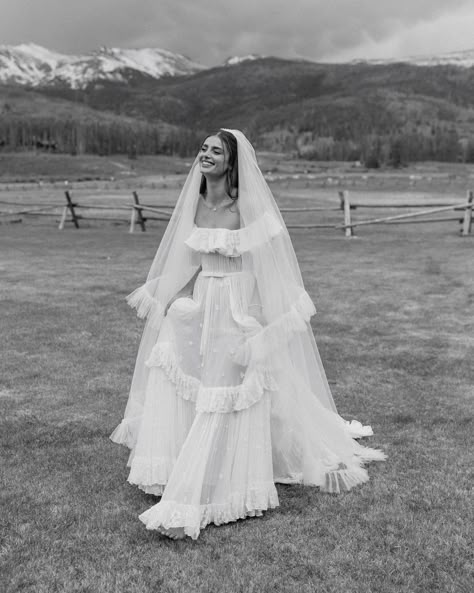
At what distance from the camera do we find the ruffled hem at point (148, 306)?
4355mm

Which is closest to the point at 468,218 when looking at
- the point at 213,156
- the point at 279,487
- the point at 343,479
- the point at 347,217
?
the point at 347,217

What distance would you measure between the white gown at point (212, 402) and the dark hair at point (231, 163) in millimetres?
295

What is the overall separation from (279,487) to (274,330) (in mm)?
1089

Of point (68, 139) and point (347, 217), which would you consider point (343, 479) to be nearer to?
point (347, 217)

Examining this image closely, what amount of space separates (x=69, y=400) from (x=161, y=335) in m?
2.36

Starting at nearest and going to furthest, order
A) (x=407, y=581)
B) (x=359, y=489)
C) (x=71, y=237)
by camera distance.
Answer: (x=407, y=581), (x=359, y=489), (x=71, y=237)

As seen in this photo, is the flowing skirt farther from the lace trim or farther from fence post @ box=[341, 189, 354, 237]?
fence post @ box=[341, 189, 354, 237]

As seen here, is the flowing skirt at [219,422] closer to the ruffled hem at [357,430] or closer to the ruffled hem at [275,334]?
the ruffled hem at [275,334]

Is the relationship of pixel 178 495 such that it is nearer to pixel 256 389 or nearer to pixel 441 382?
pixel 256 389

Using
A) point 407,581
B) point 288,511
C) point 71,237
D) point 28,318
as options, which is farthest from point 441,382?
point 71,237

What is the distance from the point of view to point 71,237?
22.1 metres

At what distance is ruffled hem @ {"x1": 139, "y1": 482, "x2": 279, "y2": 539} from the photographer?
3617 millimetres

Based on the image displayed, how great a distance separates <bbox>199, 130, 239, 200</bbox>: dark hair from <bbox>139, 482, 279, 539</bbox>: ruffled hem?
1.87 metres

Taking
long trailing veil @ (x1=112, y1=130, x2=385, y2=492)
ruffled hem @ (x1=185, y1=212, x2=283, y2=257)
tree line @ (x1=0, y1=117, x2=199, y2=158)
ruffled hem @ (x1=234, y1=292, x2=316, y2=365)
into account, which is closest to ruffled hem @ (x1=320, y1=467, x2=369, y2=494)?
long trailing veil @ (x1=112, y1=130, x2=385, y2=492)
